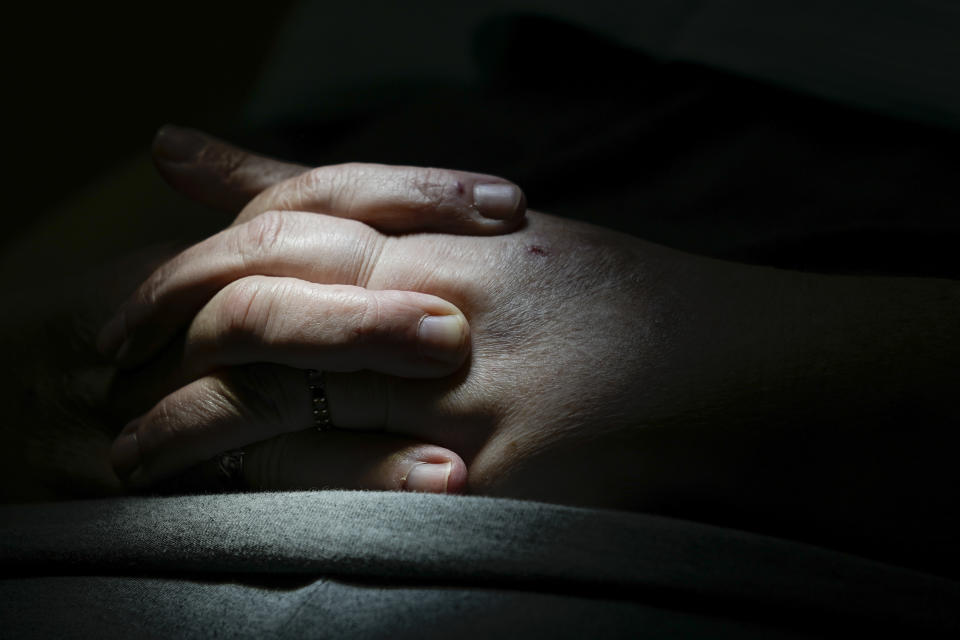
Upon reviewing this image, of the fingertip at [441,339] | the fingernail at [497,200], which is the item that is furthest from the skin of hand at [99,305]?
the fingertip at [441,339]

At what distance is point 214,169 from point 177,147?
0.19 ft

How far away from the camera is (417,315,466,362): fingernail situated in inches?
25.7

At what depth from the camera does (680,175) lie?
953 millimetres

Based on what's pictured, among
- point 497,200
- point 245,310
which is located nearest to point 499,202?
point 497,200

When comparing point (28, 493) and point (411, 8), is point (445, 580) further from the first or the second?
point (411, 8)

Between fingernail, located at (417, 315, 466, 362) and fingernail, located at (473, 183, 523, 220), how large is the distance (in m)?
0.16

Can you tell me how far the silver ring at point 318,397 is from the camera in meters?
0.69

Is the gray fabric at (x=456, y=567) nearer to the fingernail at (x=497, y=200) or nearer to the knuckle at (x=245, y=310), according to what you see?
the knuckle at (x=245, y=310)

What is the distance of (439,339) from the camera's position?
66 centimetres

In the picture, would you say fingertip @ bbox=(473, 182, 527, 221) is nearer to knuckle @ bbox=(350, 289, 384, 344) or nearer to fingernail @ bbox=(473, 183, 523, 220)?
fingernail @ bbox=(473, 183, 523, 220)

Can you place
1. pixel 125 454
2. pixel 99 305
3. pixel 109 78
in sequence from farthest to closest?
pixel 109 78, pixel 99 305, pixel 125 454

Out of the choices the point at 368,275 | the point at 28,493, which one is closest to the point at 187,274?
the point at 368,275

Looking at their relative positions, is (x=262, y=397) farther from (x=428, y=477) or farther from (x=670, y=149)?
(x=670, y=149)

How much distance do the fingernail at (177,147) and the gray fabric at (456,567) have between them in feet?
1.62
